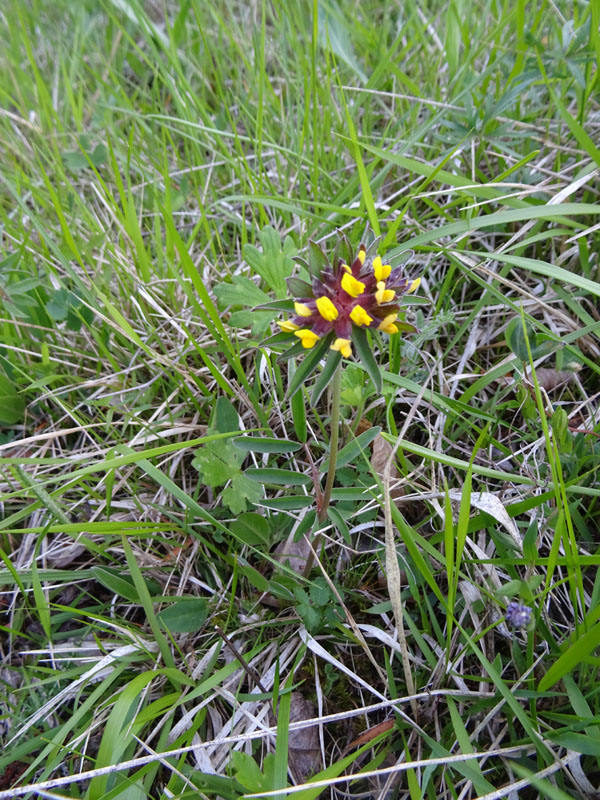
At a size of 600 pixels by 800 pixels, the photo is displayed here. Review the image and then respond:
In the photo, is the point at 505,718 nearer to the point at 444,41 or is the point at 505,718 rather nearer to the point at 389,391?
the point at 389,391

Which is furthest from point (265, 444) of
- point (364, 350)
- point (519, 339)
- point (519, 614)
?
point (519, 339)

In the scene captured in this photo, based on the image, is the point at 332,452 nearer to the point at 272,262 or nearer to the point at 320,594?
the point at 320,594

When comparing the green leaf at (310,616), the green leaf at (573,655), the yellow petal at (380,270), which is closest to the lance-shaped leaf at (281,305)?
the yellow petal at (380,270)

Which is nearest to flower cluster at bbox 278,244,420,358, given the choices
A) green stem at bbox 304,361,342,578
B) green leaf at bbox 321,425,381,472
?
green stem at bbox 304,361,342,578

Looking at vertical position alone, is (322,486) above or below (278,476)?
below

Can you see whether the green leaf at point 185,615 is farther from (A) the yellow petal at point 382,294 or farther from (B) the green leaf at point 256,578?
(A) the yellow petal at point 382,294

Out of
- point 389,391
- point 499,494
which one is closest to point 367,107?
point 389,391
